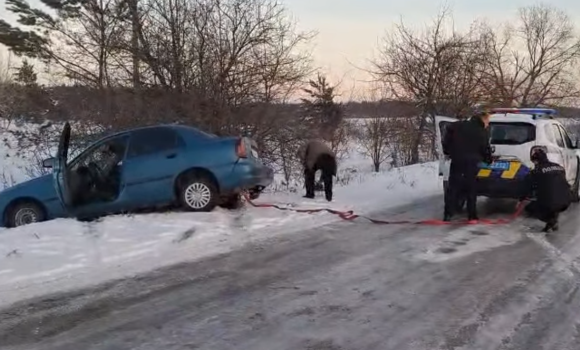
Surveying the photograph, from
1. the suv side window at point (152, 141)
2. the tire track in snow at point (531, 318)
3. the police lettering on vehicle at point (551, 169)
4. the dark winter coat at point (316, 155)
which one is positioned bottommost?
the tire track in snow at point (531, 318)

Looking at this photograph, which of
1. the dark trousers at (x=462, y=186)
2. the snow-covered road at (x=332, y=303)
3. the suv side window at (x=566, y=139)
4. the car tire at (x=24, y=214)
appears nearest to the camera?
the snow-covered road at (x=332, y=303)

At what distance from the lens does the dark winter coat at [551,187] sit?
9.12 meters

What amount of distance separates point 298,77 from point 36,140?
8.54 meters

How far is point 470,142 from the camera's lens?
9.84 meters

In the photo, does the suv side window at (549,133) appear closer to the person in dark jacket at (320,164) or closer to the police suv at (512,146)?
the police suv at (512,146)

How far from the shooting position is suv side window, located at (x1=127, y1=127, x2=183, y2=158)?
33.9ft

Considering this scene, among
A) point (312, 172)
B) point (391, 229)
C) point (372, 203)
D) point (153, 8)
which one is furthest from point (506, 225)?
point (153, 8)

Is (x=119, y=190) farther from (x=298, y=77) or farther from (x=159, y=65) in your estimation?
(x=298, y=77)

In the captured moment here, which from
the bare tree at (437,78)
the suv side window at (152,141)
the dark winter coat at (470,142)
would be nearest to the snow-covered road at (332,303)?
→ the dark winter coat at (470,142)

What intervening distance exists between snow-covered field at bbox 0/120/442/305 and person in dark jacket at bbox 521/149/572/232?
3.01 m

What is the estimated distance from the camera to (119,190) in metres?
10.2

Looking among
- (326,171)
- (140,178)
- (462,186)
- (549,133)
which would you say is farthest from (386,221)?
(140,178)

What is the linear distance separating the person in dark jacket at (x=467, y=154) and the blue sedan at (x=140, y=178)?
10.4ft

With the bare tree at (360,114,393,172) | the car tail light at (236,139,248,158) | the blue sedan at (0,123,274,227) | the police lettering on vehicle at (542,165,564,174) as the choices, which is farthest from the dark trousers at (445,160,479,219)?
the bare tree at (360,114,393,172)
